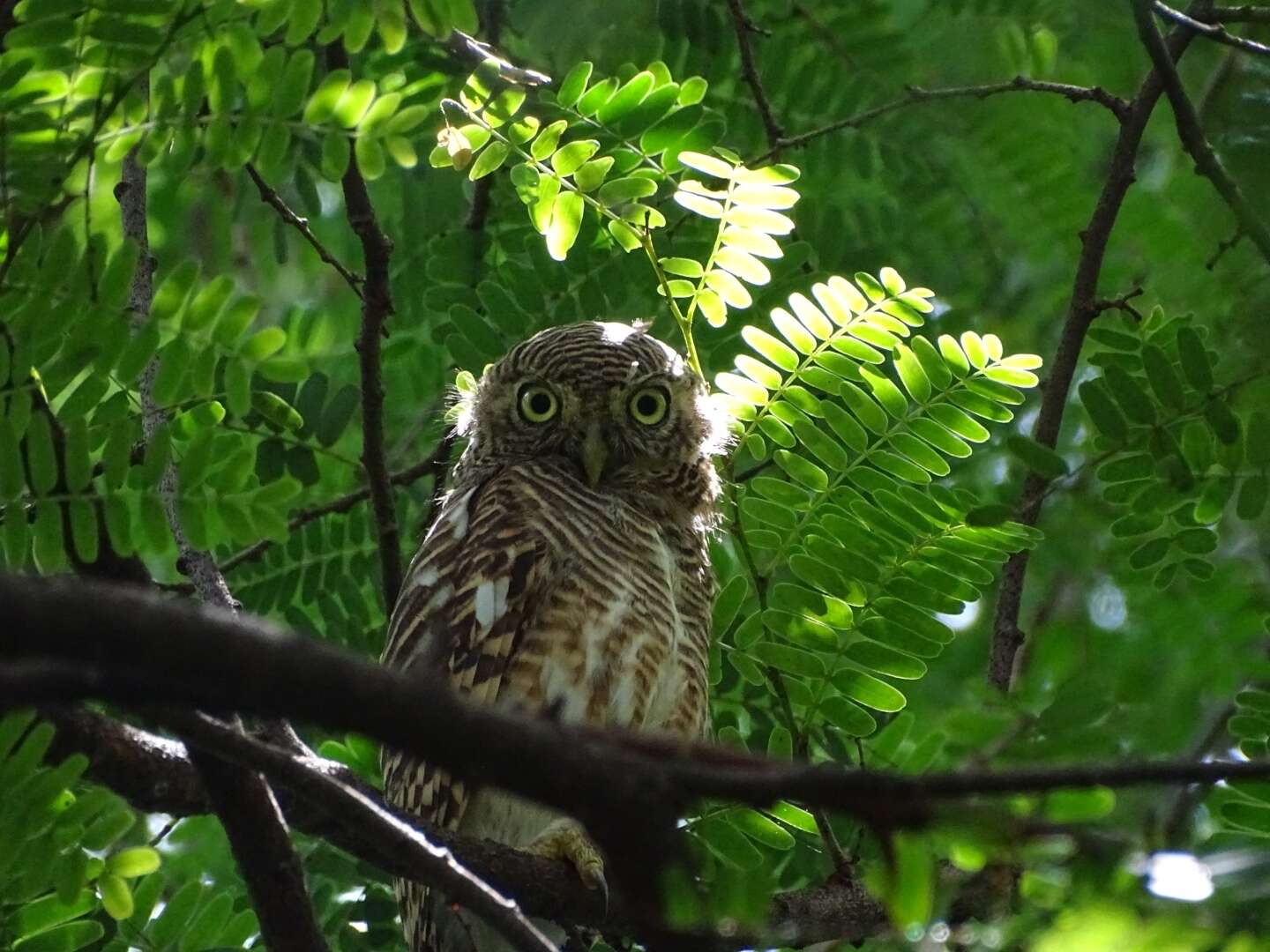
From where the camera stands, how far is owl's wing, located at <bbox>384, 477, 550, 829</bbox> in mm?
3451

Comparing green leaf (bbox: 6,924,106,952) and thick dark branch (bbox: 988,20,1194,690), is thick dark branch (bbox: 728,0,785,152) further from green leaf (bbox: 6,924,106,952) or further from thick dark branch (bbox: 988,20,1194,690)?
green leaf (bbox: 6,924,106,952)

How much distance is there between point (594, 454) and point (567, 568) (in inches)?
23.4

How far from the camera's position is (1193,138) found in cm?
311

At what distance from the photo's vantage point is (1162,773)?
1.15 m

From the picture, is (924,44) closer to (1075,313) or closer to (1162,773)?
(1075,313)

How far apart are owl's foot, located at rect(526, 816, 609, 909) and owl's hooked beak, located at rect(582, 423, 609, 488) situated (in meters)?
1.20

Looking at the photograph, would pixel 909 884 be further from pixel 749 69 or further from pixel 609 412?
pixel 609 412

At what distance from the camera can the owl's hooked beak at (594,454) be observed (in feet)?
13.8

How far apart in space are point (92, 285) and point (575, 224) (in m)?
1.09

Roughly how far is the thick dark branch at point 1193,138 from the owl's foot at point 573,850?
164 cm

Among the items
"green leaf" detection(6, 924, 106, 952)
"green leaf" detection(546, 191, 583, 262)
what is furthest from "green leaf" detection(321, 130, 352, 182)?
"green leaf" detection(6, 924, 106, 952)

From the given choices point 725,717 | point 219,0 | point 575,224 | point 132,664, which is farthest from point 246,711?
point 725,717

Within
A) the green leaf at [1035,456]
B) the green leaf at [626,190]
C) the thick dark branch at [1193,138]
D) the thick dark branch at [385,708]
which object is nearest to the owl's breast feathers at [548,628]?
the green leaf at [626,190]

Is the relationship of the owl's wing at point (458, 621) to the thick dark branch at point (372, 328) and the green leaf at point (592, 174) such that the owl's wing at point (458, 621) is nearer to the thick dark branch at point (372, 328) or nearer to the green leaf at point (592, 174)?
the thick dark branch at point (372, 328)
